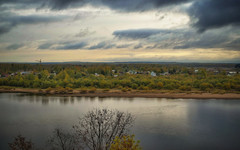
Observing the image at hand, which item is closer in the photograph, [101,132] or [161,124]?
[101,132]

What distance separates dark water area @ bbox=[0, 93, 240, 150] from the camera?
12000mm

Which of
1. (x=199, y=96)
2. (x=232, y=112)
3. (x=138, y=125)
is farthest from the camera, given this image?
(x=199, y=96)

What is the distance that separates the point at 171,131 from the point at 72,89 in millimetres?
22483

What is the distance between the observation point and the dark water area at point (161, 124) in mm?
12000

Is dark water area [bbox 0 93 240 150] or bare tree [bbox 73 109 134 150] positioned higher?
bare tree [bbox 73 109 134 150]

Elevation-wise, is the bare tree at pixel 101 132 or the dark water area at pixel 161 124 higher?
the bare tree at pixel 101 132

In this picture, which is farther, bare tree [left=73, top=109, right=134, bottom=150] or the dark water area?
the dark water area

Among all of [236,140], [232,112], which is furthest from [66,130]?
[232,112]

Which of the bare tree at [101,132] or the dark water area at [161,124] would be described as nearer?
the bare tree at [101,132]

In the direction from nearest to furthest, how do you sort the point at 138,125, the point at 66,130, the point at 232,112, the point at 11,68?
the point at 66,130 < the point at 138,125 < the point at 232,112 < the point at 11,68

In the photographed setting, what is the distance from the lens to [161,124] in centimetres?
1527

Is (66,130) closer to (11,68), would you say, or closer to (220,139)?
(220,139)

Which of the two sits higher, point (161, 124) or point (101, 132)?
point (101, 132)

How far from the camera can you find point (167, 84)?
3416 centimetres
